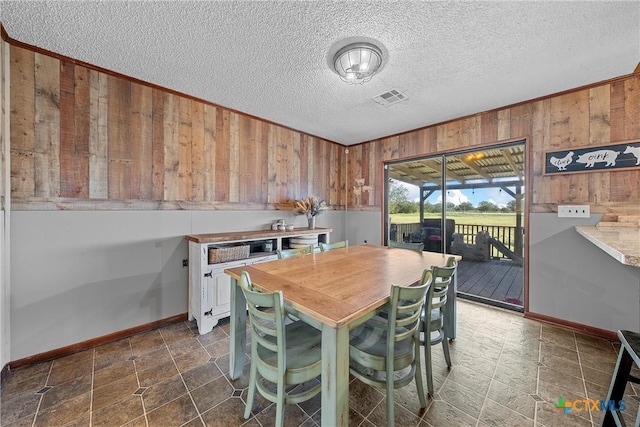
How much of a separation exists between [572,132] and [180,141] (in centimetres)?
432

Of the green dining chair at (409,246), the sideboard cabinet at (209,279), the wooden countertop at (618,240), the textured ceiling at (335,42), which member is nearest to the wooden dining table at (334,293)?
the green dining chair at (409,246)

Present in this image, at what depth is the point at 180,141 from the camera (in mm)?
2758

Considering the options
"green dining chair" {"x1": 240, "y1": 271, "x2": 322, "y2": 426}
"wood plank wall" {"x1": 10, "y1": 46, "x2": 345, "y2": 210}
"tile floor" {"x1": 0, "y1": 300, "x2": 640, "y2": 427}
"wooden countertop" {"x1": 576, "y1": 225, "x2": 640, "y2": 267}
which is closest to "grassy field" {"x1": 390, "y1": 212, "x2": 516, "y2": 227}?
"wooden countertop" {"x1": 576, "y1": 225, "x2": 640, "y2": 267}

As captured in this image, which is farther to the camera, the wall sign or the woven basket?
the woven basket

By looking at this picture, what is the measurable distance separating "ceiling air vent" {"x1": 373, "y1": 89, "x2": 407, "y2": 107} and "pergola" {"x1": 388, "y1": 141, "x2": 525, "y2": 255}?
4.29 ft

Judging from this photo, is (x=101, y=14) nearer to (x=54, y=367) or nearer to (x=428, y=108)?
(x=54, y=367)

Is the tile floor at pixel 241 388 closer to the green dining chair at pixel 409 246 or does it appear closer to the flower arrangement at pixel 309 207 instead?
the green dining chair at pixel 409 246

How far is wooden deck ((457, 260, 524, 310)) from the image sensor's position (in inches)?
123

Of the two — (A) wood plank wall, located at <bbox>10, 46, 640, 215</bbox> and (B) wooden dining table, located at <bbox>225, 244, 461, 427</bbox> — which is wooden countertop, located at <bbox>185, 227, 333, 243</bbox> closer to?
(A) wood plank wall, located at <bbox>10, 46, 640, 215</bbox>

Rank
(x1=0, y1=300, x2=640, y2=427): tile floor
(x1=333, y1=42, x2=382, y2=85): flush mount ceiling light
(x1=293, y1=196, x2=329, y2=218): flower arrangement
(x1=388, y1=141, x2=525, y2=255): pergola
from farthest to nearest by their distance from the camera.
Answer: (x1=293, y1=196, x2=329, y2=218): flower arrangement < (x1=388, y1=141, x2=525, y2=255): pergola < (x1=333, y1=42, x2=382, y2=85): flush mount ceiling light < (x1=0, y1=300, x2=640, y2=427): tile floor

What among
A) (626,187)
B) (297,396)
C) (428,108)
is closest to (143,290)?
(297,396)

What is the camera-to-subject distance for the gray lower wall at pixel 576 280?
7.64 ft

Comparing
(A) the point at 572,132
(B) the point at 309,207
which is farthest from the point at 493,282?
(B) the point at 309,207

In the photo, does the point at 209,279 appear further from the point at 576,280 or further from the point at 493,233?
the point at 576,280
